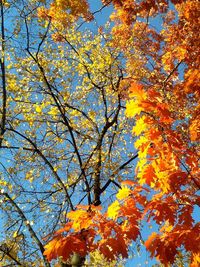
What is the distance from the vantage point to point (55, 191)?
985 centimetres

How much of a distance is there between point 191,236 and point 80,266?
505cm

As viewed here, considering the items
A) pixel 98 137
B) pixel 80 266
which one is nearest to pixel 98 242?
pixel 80 266

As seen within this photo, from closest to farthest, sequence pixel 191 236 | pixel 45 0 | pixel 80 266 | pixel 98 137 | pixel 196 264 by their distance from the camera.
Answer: pixel 191 236
pixel 196 264
pixel 80 266
pixel 45 0
pixel 98 137

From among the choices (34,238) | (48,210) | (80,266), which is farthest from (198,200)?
(48,210)

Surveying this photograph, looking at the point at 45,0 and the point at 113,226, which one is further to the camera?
the point at 45,0

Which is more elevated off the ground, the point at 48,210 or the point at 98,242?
the point at 48,210

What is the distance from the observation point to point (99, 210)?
4.25 meters

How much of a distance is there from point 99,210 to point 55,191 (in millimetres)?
5785

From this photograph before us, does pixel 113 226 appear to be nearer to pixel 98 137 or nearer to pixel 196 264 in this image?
pixel 196 264

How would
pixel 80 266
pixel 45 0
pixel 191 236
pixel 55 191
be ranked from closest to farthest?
pixel 191 236, pixel 80 266, pixel 45 0, pixel 55 191

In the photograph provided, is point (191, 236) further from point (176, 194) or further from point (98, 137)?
A: point (98, 137)

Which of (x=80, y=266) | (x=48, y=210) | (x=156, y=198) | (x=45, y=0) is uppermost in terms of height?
(x=45, y=0)

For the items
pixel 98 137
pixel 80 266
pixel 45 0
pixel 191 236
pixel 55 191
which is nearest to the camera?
pixel 191 236

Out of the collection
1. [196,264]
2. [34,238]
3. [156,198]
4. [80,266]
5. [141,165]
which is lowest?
[196,264]
